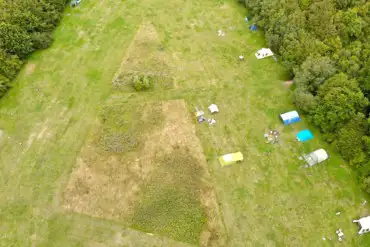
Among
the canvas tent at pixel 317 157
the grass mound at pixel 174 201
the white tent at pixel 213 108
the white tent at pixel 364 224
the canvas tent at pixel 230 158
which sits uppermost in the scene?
the white tent at pixel 213 108

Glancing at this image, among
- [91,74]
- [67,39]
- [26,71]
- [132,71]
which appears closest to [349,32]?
[132,71]

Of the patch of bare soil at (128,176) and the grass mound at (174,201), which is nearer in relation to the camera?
the grass mound at (174,201)

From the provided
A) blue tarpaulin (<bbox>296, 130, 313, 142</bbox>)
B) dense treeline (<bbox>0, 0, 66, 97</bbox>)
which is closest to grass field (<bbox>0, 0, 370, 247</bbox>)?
blue tarpaulin (<bbox>296, 130, 313, 142</bbox>)

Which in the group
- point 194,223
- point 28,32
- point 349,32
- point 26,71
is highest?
point 349,32

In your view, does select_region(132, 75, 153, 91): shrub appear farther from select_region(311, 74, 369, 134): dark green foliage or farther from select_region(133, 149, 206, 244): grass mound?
select_region(311, 74, 369, 134): dark green foliage

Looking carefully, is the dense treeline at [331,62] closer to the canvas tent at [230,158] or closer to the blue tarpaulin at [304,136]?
the blue tarpaulin at [304,136]

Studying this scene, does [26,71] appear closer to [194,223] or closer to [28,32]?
[28,32]

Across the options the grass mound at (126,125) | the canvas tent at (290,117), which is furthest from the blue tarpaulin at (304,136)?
the grass mound at (126,125)
